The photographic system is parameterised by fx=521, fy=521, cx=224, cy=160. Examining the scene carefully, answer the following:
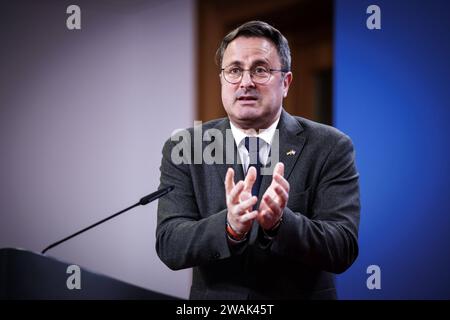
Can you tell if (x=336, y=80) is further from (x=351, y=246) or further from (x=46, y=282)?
(x=46, y=282)

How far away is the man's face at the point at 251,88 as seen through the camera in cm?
150

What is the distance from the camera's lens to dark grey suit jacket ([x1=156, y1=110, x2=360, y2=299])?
131 cm

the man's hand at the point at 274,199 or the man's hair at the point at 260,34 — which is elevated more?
the man's hair at the point at 260,34

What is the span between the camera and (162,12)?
2697 millimetres

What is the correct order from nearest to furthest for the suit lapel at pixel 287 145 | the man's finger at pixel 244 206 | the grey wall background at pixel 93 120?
the man's finger at pixel 244 206, the suit lapel at pixel 287 145, the grey wall background at pixel 93 120

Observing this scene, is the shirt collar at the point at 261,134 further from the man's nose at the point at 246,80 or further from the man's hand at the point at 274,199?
the man's hand at the point at 274,199

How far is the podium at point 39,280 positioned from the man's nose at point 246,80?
657 mm

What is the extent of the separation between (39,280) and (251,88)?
78 cm

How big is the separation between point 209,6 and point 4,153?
4.16 feet

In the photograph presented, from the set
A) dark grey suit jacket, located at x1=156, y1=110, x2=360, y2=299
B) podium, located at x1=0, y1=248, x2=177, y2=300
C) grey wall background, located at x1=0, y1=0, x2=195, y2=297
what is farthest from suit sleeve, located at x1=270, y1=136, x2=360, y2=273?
grey wall background, located at x1=0, y1=0, x2=195, y2=297

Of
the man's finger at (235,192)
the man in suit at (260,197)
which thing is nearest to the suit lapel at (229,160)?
the man in suit at (260,197)

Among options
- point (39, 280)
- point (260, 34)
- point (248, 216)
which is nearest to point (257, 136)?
point (260, 34)

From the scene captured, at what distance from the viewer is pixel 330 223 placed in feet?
4.50
